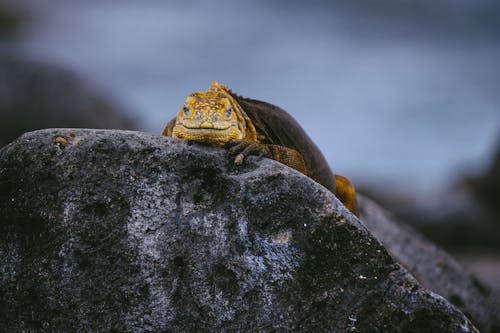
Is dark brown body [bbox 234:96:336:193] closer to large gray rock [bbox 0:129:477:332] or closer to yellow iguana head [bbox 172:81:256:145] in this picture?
yellow iguana head [bbox 172:81:256:145]

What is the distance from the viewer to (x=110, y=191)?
14.1 ft

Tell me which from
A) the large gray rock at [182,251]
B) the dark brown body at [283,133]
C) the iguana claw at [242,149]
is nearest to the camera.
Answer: the large gray rock at [182,251]

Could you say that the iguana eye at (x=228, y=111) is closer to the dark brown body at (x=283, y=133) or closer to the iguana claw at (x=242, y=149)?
the iguana claw at (x=242, y=149)

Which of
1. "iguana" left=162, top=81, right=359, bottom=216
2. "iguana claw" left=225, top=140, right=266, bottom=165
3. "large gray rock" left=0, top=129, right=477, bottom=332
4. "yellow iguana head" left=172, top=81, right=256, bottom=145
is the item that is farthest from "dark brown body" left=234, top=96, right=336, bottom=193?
"large gray rock" left=0, top=129, right=477, bottom=332

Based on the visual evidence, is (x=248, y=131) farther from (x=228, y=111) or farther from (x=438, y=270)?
(x=438, y=270)

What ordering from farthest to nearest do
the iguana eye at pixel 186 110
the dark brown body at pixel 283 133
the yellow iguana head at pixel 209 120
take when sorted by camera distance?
1. the dark brown body at pixel 283 133
2. the iguana eye at pixel 186 110
3. the yellow iguana head at pixel 209 120

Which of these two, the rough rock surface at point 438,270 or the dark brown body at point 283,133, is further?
the rough rock surface at point 438,270

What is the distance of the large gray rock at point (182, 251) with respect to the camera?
13.4 ft

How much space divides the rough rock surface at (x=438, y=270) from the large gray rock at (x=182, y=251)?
3.01 m

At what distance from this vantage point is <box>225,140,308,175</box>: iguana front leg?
4473 mm

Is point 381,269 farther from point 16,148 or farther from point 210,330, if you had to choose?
point 16,148

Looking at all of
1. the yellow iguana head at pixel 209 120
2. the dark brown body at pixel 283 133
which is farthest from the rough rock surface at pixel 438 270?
the yellow iguana head at pixel 209 120

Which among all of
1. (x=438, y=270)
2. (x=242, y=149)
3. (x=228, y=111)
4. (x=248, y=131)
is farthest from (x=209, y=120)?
(x=438, y=270)

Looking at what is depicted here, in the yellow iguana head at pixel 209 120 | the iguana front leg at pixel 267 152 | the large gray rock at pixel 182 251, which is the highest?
the yellow iguana head at pixel 209 120
